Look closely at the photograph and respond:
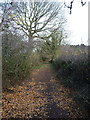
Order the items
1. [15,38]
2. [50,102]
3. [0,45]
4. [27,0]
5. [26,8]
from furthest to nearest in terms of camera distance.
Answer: [26,8] → [27,0] → [15,38] → [0,45] → [50,102]

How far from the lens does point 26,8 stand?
12.9 metres

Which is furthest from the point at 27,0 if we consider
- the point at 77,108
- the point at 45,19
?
the point at 77,108

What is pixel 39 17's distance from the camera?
46.6 ft

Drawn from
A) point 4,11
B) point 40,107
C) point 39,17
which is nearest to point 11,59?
point 40,107

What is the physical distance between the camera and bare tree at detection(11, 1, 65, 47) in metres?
12.9

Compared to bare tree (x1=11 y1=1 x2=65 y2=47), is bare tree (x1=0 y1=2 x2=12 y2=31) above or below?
below

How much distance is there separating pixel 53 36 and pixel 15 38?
11.2 meters

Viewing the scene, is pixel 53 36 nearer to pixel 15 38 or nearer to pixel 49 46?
pixel 49 46

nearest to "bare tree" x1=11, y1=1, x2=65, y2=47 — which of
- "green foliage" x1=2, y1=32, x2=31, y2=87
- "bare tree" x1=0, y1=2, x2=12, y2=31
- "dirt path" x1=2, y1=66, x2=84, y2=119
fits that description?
"bare tree" x1=0, y1=2, x2=12, y2=31

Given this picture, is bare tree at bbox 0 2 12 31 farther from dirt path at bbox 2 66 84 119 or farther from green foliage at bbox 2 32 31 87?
dirt path at bbox 2 66 84 119

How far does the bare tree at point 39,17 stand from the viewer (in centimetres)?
1295

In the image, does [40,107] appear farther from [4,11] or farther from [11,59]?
[4,11]

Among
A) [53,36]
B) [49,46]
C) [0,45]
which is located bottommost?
[0,45]

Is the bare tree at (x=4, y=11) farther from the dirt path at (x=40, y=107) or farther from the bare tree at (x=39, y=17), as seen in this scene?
the bare tree at (x=39, y=17)
